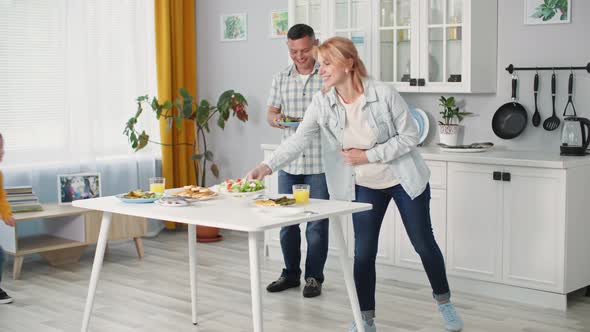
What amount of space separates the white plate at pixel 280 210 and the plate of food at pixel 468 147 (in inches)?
65.5

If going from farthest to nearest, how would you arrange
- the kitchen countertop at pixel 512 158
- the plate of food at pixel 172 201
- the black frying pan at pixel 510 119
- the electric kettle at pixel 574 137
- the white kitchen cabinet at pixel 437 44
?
the black frying pan at pixel 510 119
the white kitchen cabinet at pixel 437 44
the electric kettle at pixel 574 137
the kitchen countertop at pixel 512 158
the plate of food at pixel 172 201

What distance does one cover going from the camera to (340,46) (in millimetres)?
3428

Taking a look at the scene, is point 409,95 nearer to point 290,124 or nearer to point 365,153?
point 290,124

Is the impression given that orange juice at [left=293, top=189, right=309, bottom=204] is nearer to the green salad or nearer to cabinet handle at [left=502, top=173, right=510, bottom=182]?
the green salad

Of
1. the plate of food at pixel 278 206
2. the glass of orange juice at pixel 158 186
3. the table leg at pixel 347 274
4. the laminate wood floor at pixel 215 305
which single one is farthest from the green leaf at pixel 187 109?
the table leg at pixel 347 274

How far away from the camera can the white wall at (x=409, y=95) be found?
4.60 m

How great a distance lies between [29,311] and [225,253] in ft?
5.45

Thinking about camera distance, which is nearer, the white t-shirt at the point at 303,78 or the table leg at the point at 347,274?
the table leg at the point at 347,274

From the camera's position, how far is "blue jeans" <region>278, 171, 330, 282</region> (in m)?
4.36

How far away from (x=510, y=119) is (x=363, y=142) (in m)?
1.62

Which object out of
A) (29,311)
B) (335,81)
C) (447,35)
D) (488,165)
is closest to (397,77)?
(447,35)

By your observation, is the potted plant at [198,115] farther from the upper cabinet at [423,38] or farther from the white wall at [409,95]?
the upper cabinet at [423,38]

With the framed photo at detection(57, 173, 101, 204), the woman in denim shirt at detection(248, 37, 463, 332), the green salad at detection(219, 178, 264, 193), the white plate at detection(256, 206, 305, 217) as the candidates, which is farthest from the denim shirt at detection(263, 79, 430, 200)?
the framed photo at detection(57, 173, 101, 204)

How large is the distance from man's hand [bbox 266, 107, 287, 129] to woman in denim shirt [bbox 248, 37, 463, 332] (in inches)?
30.8
